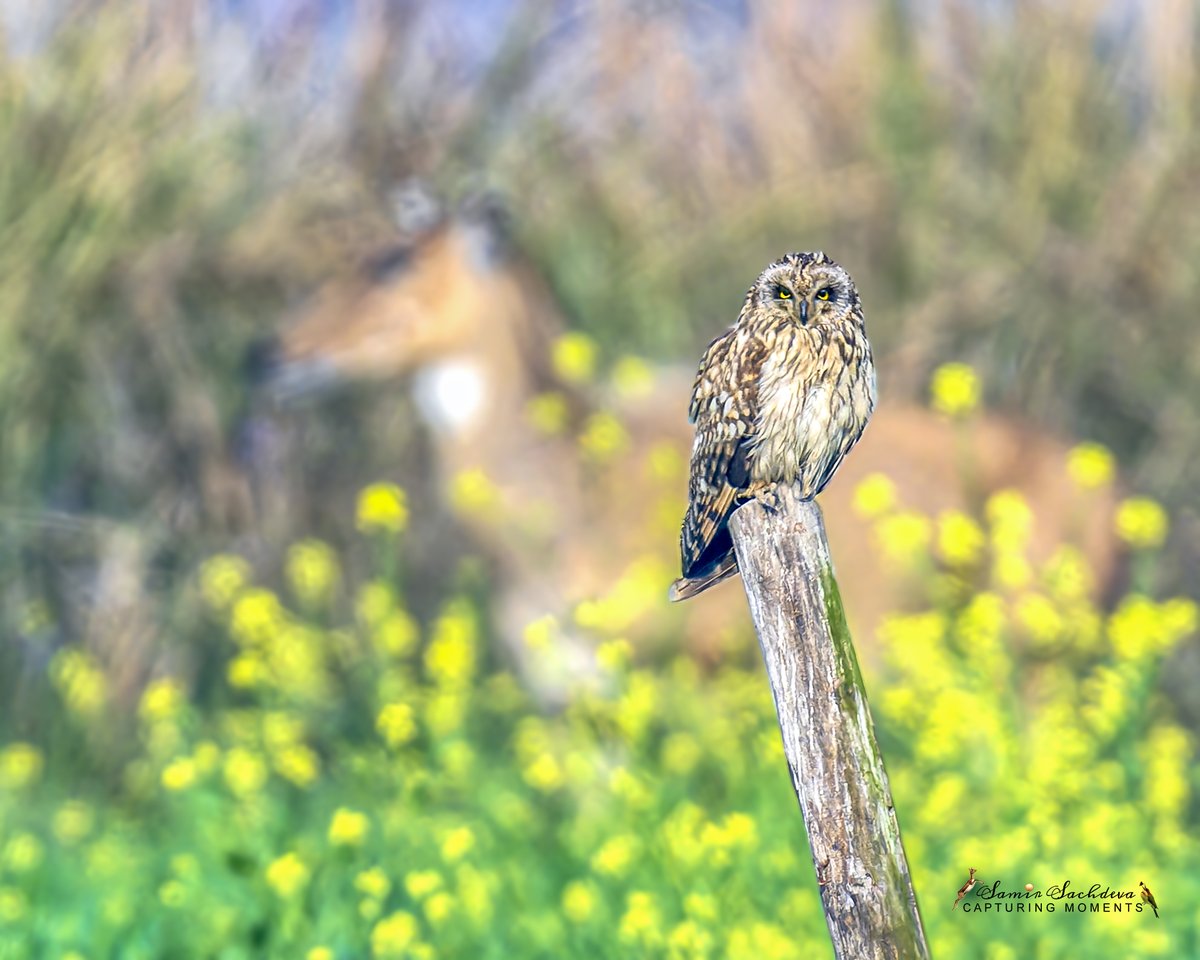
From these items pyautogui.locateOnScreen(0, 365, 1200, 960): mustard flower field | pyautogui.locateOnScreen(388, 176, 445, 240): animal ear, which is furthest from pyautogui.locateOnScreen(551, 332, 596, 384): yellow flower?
pyautogui.locateOnScreen(0, 365, 1200, 960): mustard flower field

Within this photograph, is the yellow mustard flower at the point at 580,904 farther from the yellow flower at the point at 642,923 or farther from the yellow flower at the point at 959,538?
the yellow flower at the point at 959,538

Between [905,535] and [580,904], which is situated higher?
[905,535]

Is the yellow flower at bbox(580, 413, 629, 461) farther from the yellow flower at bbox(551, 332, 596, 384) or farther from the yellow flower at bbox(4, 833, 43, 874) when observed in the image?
the yellow flower at bbox(4, 833, 43, 874)

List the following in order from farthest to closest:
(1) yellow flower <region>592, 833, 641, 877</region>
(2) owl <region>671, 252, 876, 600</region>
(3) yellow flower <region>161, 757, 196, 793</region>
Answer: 1. (3) yellow flower <region>161, 757, 196, 793</region>
2. (1) yellow flower <region>592, 833, 641, 877</region>
3. (2) owl <region>671, 252, 876, 600</region>

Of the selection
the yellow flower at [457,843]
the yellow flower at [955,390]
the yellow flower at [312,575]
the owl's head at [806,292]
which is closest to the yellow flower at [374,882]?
the yellow flower at [457,843]

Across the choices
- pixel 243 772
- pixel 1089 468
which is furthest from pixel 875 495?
pixel 243 772

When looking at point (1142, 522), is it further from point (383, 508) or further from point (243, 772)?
point (243, 772)

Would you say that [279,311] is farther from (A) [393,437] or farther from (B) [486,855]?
(B) [486,855]
